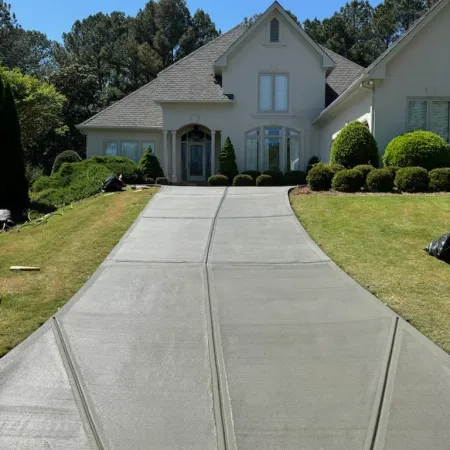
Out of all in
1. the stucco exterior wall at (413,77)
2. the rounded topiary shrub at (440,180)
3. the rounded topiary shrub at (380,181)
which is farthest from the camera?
the stucco exterior wall at (413,77)

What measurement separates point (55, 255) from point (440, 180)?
9.78 metres

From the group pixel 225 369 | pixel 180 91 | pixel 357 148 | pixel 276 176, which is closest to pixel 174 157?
pixel 180 91

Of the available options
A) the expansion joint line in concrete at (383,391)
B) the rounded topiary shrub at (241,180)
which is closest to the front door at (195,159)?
the rounded topiary shrub at (241,180)

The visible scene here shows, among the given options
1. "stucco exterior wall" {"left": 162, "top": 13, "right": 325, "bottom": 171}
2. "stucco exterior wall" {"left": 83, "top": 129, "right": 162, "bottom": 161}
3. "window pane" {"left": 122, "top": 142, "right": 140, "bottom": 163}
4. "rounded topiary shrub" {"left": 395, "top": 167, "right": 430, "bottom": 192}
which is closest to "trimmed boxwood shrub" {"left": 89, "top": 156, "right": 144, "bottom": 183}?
"stucco exterior wall" {"left": 162, "top": 13, "right": 325, "bottom": 171}

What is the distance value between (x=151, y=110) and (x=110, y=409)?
22.0m

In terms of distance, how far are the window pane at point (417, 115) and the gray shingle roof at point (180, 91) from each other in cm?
690

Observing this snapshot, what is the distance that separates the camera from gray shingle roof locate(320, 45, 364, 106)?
2374 cm

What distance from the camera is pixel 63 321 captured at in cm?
560

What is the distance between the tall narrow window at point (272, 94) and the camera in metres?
23.0

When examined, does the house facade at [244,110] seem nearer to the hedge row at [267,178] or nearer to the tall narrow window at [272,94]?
the tall narrow window at [272,94]

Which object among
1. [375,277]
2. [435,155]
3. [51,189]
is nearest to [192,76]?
[51,189]

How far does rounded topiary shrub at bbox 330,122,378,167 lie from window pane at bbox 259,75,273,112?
298 inches

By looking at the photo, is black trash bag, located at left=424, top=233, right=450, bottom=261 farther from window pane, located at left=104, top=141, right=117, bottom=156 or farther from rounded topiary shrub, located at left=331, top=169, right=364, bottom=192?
window pane, located at left=104, top=141, right=117, bottom=156

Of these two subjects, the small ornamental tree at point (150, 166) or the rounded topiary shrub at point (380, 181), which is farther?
the small ornamental tree at point (150, 166)
